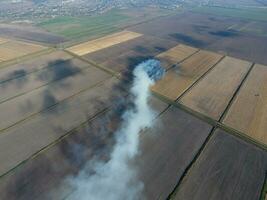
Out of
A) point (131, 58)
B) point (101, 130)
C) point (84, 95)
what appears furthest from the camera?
point (131, 58)

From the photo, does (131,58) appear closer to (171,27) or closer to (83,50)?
(83,50)

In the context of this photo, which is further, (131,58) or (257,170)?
(131,58)

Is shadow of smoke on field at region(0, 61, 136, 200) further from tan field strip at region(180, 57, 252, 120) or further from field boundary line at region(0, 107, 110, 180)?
tan field strip at region(180, 57, 252, 120)

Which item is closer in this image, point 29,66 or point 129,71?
point 129,71

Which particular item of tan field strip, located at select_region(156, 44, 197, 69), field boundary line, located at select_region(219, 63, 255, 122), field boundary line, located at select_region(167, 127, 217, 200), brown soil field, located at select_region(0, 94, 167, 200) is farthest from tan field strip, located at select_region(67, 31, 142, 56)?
field boundary line, located at select_region(167, 127, 217, 200)

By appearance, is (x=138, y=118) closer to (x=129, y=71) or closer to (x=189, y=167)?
(x=189, y=167)

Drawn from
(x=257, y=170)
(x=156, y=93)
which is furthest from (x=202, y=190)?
(x=156, y=93)

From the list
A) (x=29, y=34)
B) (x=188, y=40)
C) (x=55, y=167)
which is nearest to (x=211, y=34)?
(x=188, y=40)
